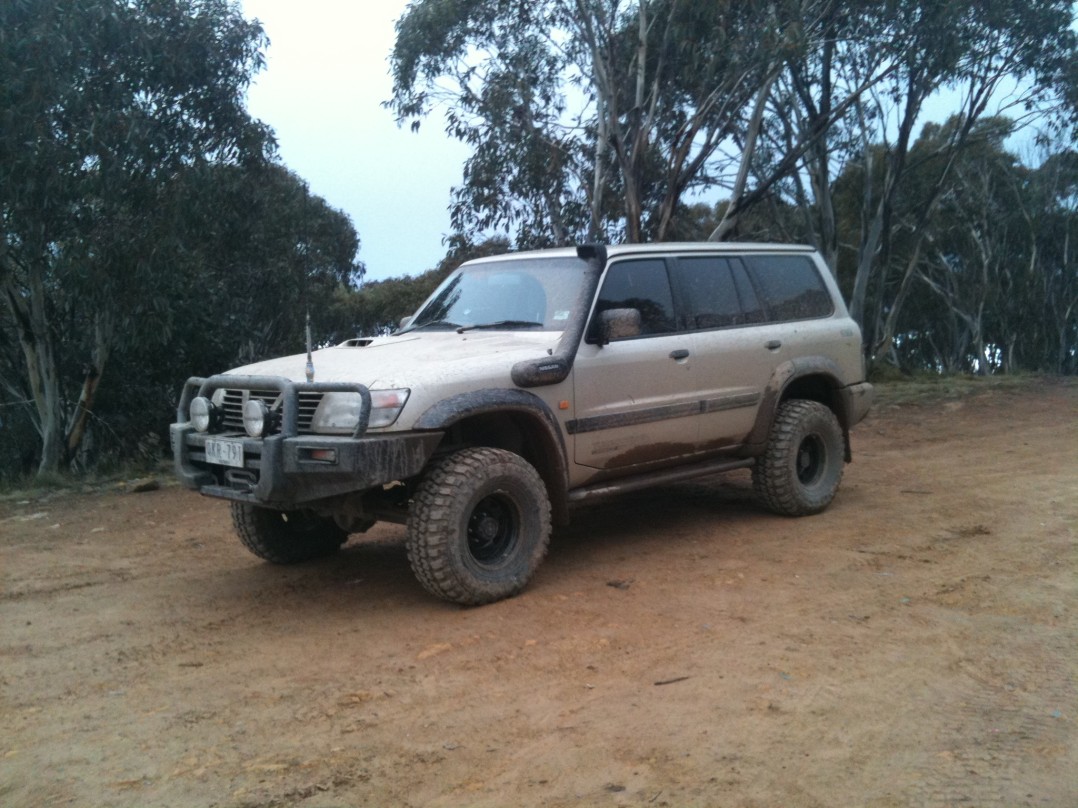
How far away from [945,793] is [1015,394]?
13617 mm

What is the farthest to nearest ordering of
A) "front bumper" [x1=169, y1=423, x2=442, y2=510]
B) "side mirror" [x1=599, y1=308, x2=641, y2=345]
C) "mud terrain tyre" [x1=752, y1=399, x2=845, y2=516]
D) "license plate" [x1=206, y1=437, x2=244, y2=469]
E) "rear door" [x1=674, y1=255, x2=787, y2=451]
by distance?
"mud terrain tyre" [x1=752, y1=399, x2=845, y2=516]
"rear door" [x1=674, y1=255, x2=787, y2=451]
"side mirror" [x1=599, y1=308, x2=641, y2=345]
"license plate" [x1=206, y1=437, x2=244, y2=469]
"front bumper" [x1=169, y1=423, x2=442, y2=510]

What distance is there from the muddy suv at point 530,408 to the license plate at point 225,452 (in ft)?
0.04

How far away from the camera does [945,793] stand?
318 cm

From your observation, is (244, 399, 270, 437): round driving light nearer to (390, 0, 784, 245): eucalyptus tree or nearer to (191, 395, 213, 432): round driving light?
(191, 395, 213, 432): round driving light

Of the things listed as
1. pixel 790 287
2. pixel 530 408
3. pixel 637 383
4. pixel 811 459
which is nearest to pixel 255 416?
pixel 530 408

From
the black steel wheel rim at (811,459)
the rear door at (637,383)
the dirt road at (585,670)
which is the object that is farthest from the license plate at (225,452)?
the black steel wheel rim at (811,459)

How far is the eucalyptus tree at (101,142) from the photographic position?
11242 mm

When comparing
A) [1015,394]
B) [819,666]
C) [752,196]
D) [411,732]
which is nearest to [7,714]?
[411,732]

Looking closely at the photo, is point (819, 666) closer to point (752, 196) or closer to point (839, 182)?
point (752, 196)

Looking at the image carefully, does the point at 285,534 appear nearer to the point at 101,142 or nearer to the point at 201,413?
the point at 201,413

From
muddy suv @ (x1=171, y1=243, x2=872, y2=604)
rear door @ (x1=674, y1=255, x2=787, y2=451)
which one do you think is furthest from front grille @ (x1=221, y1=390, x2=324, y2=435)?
rear door @ (x1=674, y1=255, x2=787, y2=451)

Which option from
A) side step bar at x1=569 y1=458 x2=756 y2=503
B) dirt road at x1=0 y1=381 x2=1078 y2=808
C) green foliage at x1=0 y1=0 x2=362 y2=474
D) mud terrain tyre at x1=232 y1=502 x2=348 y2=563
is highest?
green foliage at x1=0 y1=0 x2=362 y2=474

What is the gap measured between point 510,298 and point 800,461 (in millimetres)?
2559

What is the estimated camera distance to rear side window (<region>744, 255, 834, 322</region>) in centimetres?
704
